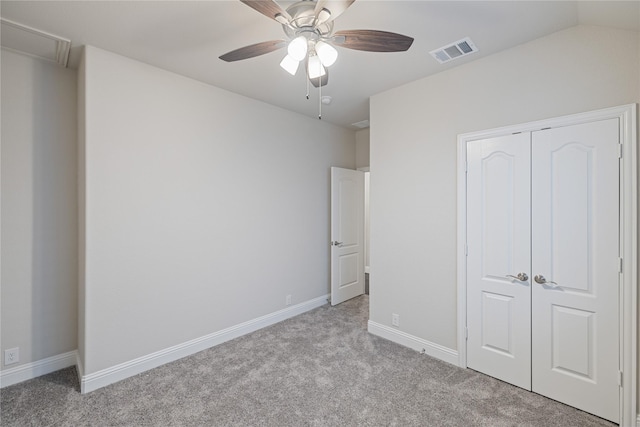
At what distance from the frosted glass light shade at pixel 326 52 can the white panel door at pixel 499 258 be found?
159 cm

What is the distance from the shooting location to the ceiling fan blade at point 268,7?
138 centimetres

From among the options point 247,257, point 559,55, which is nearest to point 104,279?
point 247,257

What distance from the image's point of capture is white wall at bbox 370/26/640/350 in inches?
78.7

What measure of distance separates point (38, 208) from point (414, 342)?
3689mm

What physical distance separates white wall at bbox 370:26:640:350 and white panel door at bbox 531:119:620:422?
12.4 inches

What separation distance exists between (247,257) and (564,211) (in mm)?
2984

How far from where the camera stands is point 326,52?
1664mm

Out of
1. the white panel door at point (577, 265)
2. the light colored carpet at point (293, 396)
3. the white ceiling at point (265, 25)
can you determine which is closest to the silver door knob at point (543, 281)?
the white panel door at point (577, 265)

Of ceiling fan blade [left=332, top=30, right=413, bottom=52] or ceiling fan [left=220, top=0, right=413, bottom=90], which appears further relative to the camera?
ceiling fan blade [left=332, top=30, right=413, bottom=52]

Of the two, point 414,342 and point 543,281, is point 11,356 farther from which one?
point 543,281

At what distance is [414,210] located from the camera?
2.98 meters

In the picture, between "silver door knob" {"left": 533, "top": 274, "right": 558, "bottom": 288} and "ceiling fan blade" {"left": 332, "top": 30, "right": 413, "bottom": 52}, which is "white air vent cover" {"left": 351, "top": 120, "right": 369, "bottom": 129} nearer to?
"ceiling fan blade" {"left": 332, "top": 30, "right": 413, "bottom": 52}

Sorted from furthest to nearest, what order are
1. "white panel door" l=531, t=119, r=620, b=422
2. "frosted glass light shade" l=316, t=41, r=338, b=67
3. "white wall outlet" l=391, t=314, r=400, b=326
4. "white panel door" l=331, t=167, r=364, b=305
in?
"white panel door" l=331, t=167, r=364, b=305, "white wall outlet" l=391, t=314, r=400, b=326, "white panel door" l=531, t=119, r=620, b=422, "frosted glass light shade" l=316, t=41, r=338, b=67

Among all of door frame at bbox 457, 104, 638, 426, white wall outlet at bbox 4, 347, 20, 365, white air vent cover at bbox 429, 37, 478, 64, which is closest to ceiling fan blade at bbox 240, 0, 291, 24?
white air vent cover at bbox 429, 37, 478, 64
